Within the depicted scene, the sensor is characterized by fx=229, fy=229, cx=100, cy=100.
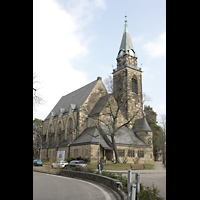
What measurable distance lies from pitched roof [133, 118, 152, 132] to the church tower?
214cm

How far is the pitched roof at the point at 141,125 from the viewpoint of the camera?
4637 centimetres

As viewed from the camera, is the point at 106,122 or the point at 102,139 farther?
the point at 106,122

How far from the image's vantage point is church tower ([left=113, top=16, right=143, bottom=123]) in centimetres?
5219

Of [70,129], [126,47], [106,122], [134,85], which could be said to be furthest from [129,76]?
[70,129]

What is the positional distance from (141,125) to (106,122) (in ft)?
25.2

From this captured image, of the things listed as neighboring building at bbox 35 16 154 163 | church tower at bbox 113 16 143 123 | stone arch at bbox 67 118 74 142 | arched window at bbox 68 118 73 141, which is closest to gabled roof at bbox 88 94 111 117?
neighboring building at bbox 35 16 154 163

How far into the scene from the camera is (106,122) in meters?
Result: 45.1

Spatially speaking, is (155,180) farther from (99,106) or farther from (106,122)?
(99,106)

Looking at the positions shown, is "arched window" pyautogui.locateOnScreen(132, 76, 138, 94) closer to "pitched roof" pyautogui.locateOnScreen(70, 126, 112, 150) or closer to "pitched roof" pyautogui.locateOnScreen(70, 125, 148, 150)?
"pitched roof" pyautogui.locateOnScreen(70, 125, 148, 150)

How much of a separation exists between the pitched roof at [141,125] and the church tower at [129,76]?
2143 millimetres

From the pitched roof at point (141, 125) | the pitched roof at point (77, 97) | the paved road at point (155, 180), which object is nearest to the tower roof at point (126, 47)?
the pitched roof at point (77, 97)

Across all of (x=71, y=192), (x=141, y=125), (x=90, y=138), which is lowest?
(x=71, y=192)
